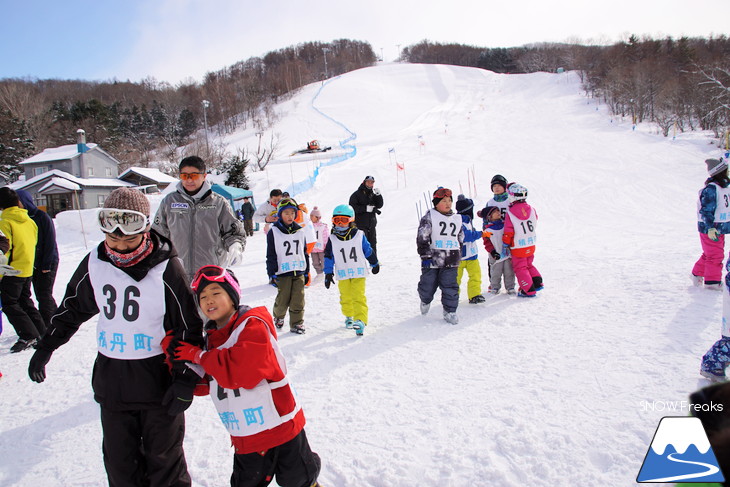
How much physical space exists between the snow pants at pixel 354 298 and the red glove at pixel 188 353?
10.7ft

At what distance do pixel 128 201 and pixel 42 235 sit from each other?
420 centimetres

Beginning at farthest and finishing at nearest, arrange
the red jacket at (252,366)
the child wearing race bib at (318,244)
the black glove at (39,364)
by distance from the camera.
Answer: the child wearing race bib at (318,244), the black glove at (39,364), the red jacket at (252,366)

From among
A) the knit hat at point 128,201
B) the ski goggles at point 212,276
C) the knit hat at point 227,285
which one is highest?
the knit hat at point 128,201

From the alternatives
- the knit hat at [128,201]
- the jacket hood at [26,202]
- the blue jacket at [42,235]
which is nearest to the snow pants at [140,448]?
the knit hat at [128,201]

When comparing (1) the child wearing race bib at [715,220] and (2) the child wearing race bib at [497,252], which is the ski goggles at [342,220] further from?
(1) the child wearing race bib at [715,220]

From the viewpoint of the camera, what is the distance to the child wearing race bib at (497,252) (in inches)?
250

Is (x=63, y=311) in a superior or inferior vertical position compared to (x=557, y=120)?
inferior

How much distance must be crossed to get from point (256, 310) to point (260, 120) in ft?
211

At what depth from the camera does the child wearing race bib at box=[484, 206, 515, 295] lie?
6355 mm

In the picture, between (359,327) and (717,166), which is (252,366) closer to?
(359,327)

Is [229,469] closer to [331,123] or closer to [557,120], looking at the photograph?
[557,120]

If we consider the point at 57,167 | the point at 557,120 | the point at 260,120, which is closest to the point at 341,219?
the point at 557,120

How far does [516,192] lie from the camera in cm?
603

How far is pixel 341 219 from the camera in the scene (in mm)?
5406
